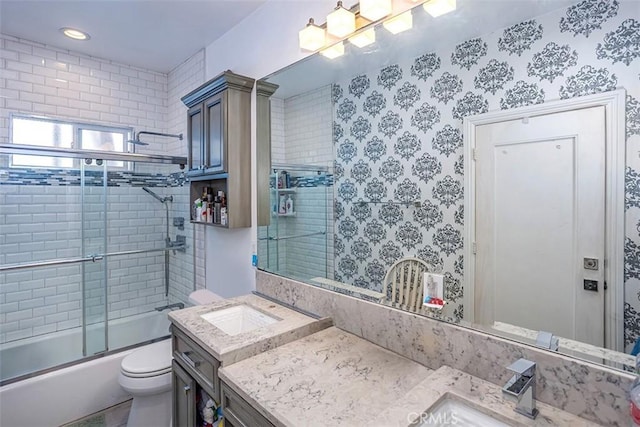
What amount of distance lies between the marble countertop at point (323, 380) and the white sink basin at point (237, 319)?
0.42 meters

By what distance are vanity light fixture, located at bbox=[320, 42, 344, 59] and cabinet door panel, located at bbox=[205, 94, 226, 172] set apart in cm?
80

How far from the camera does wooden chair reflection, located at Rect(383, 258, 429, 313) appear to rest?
4.18 feet

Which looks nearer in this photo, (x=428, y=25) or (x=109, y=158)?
(x=428, y=25)

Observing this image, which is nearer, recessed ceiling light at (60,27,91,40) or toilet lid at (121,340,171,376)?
toilet lid at (121,340,171,376)

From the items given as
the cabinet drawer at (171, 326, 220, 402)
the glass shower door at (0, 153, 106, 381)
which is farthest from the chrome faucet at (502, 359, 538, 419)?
the glass shower door at (0, 153, 106, 381)

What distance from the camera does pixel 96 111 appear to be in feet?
9.54

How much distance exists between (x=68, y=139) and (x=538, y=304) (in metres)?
3.55

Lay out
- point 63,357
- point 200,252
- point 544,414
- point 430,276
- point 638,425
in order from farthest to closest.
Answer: point 200,252
point 63,357
point 430,276
point 544,414
point 638,425

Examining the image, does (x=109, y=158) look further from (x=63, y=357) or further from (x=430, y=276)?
(x=430, y=276)

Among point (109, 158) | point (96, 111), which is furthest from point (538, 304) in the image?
point (96, 111)

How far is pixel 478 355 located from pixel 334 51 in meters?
1.46

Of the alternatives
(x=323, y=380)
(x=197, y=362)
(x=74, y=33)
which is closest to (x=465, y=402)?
(x=323, y=380)

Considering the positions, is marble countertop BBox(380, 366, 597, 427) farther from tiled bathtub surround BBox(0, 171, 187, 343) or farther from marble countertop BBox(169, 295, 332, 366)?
tiled bathtub surround BBox(0, 171, 187, 343)

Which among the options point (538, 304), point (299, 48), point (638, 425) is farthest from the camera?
point (299, 48)
